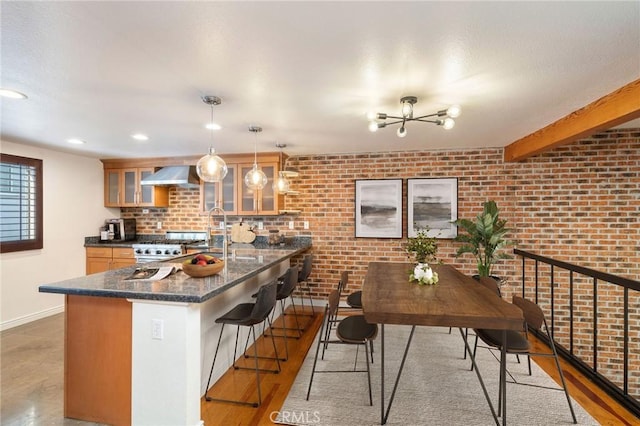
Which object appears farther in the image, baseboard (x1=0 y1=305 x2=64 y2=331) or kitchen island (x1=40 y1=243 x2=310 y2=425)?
baseboard (x1=0 y1=305 x2=64 y2=331)

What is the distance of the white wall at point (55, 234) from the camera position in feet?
11.7

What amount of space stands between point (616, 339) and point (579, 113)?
276cm

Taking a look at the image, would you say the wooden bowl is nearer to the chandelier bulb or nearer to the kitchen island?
the kitchen island

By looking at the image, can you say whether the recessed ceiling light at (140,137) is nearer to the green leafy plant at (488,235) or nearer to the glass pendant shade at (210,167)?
the glass pendant shade at (210,167)

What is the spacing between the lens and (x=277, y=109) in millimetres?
2492

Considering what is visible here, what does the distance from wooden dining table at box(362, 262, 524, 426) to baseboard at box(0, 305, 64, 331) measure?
14.1ft

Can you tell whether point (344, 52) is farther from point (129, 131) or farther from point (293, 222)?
point (293, 222)

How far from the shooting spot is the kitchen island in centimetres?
174

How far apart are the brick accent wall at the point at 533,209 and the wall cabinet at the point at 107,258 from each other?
42.3 inches

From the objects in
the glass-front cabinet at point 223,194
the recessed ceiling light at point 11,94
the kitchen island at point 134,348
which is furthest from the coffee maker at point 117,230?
the kitchen island at point 134,348

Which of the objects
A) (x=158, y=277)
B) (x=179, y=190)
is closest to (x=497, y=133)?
(x=158, y=277)

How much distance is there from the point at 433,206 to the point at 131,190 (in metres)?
4.59

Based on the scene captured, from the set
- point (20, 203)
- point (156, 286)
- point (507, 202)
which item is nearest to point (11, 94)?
point (156, 286)

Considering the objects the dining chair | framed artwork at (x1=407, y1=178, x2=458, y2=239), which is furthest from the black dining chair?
framed artwork at (x1=407, y1=178, x2=458, y2=239)
